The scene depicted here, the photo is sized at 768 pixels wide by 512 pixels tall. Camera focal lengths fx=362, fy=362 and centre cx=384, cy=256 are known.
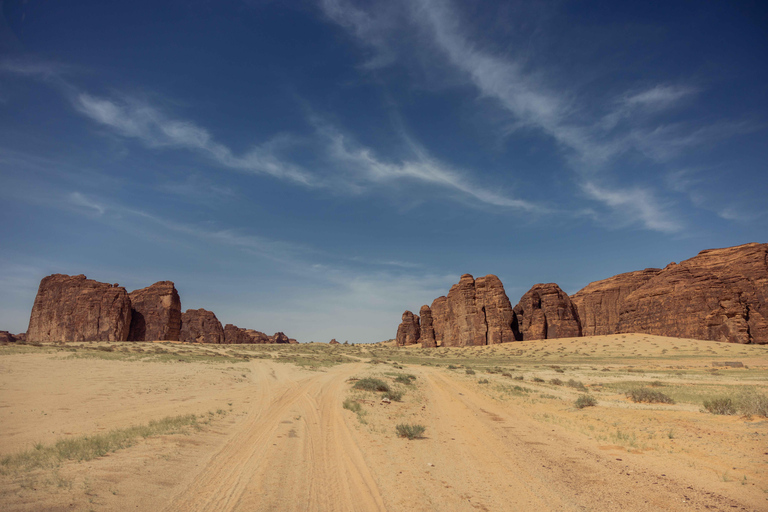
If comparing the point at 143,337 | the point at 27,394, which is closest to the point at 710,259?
the point at 27,394

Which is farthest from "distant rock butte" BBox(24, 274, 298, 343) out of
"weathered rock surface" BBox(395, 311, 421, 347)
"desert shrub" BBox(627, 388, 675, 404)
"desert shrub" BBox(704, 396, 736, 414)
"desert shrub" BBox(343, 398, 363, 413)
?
"desert shrub" BBox(704, 396, 736, 414)

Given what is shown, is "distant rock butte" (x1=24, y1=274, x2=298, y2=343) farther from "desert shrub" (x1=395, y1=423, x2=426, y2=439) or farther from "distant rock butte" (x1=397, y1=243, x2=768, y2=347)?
"desert shrub" (x1=395, y1=423, x2=426, y2=439)

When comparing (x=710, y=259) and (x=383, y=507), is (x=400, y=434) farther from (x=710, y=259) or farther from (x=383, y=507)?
(x=710, y=259)

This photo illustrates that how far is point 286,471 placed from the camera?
683 centimetres

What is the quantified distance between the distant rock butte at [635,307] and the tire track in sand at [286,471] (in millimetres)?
62622

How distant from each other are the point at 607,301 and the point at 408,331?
4911 cm

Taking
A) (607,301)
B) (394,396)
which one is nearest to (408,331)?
(607,301)

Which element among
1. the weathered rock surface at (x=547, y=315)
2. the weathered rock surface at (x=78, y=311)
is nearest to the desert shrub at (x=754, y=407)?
the weathered rock surface at (x=547, y=315)

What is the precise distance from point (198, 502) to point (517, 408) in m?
12.1

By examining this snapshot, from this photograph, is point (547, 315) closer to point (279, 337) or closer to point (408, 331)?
point (408, 331)

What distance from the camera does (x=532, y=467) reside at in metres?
7.38

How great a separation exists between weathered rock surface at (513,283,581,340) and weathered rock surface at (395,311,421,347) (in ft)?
114

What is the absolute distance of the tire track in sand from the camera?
5.44 meters

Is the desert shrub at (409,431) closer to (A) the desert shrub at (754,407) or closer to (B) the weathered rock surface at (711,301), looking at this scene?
(A) the desert shrub at (754,407)
